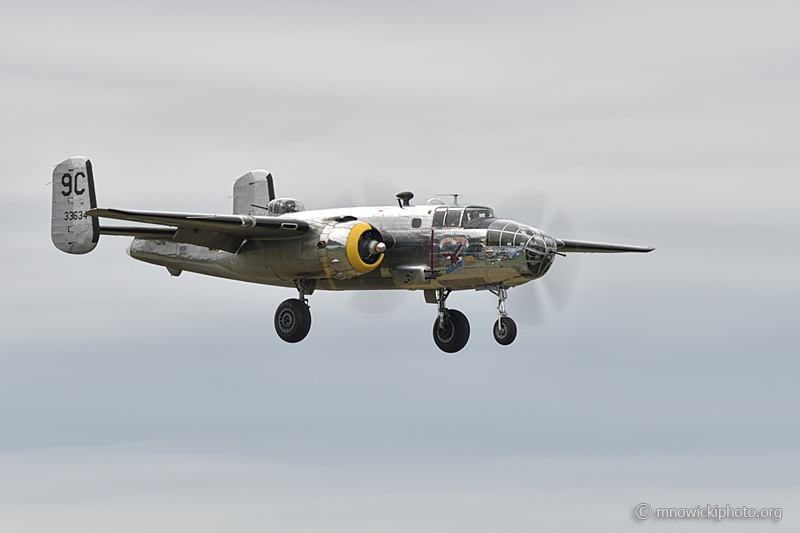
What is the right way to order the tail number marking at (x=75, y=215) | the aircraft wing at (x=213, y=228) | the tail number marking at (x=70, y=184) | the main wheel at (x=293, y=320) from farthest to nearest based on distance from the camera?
the main wheel at (x=293, y=320) < the tail number marking at (x=70, y=184) < the tail number marking at (x=75, y=215) < the aircraft wing at (x=213, y=228)

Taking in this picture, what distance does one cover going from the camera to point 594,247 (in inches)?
1682

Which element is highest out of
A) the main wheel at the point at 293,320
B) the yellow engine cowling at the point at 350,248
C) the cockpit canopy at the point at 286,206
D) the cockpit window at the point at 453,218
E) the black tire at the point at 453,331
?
the cockpit canopy at the point at 286,206

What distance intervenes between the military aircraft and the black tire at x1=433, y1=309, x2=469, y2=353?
33 mm

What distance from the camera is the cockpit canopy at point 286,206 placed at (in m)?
41.0

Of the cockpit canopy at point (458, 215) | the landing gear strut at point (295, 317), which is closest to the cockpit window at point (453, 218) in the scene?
the cockpit canopy at point (458, 215)

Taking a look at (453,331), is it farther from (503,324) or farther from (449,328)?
(503,324)

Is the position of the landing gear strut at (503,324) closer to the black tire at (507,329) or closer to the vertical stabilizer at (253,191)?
the black tire at (507,329)

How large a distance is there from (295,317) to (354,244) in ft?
11.9

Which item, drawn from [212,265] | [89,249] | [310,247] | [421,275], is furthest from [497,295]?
[89,249]

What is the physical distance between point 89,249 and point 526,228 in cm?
1340

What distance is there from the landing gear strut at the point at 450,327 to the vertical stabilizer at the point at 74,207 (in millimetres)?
11231

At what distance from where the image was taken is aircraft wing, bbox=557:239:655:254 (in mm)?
41353

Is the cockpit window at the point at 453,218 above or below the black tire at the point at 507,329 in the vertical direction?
above

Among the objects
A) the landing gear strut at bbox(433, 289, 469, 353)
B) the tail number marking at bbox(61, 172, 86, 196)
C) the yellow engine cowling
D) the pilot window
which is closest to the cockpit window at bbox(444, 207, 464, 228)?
the pilot window
